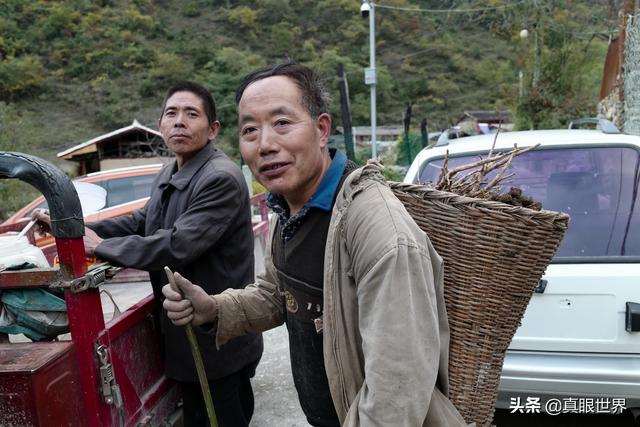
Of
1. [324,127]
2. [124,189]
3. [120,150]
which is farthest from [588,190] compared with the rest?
[120,150]

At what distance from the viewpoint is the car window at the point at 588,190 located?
9.50ft

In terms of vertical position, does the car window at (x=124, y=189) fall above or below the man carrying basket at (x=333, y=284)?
below

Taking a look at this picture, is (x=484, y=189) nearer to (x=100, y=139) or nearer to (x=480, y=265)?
(x=480, y=265)

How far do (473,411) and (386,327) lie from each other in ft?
2.19

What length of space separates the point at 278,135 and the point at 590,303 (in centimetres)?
212

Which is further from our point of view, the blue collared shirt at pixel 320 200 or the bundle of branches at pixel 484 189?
the bundle of branches at pixel 484 189

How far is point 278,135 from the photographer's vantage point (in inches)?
57.4

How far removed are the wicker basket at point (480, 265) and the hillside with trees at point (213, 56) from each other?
28.3 meters

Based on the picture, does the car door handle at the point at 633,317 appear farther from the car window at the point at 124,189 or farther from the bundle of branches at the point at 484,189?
the car window at the point at 124,189

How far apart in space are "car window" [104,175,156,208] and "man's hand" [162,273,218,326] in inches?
266

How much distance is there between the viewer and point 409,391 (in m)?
1.15

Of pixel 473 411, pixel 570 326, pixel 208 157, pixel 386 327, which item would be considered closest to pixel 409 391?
pixel 386 327

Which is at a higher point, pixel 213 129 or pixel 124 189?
pixel 213 129

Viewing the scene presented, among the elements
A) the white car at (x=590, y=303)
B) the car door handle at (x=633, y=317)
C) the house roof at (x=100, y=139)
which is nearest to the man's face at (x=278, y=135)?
the white car at (x=590, y=303)
